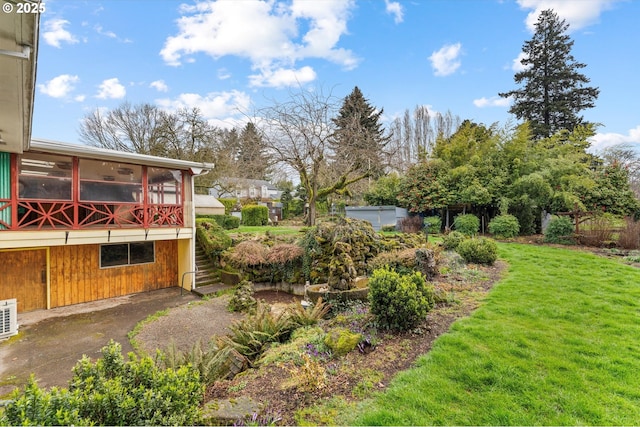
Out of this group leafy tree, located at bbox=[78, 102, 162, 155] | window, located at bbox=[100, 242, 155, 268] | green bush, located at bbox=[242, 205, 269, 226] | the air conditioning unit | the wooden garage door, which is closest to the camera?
the air conditioning unit

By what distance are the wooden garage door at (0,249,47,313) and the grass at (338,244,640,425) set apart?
9.83 m

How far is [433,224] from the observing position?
15.4 meters

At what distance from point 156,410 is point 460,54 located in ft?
40.0

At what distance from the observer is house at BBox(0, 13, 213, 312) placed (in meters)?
7.03

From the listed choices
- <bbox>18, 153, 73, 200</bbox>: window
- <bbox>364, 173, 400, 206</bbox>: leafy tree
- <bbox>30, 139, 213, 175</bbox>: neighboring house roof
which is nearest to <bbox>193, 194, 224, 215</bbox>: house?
<bbox>30, 139, 213, 175</bbox>: neighboring house roof

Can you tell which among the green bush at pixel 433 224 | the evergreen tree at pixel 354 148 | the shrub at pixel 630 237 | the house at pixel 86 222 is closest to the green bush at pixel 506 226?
the green bush at pixel 433 224

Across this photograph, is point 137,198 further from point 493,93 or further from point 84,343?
point 493,93

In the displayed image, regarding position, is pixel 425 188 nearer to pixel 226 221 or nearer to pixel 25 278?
pixel 226 221

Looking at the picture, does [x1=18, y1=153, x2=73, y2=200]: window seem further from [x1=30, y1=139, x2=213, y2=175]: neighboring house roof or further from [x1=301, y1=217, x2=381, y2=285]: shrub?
[x1=301, y1=217, x2=381, y2=285]: shrub

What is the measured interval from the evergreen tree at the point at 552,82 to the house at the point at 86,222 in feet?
90.6

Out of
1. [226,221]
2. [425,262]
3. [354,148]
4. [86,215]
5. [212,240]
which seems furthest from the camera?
[226,221]

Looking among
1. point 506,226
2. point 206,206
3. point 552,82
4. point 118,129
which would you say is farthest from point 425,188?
point 118,129

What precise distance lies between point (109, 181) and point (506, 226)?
1600 centimetres

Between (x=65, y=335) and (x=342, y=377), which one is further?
(x=65, y=335)
